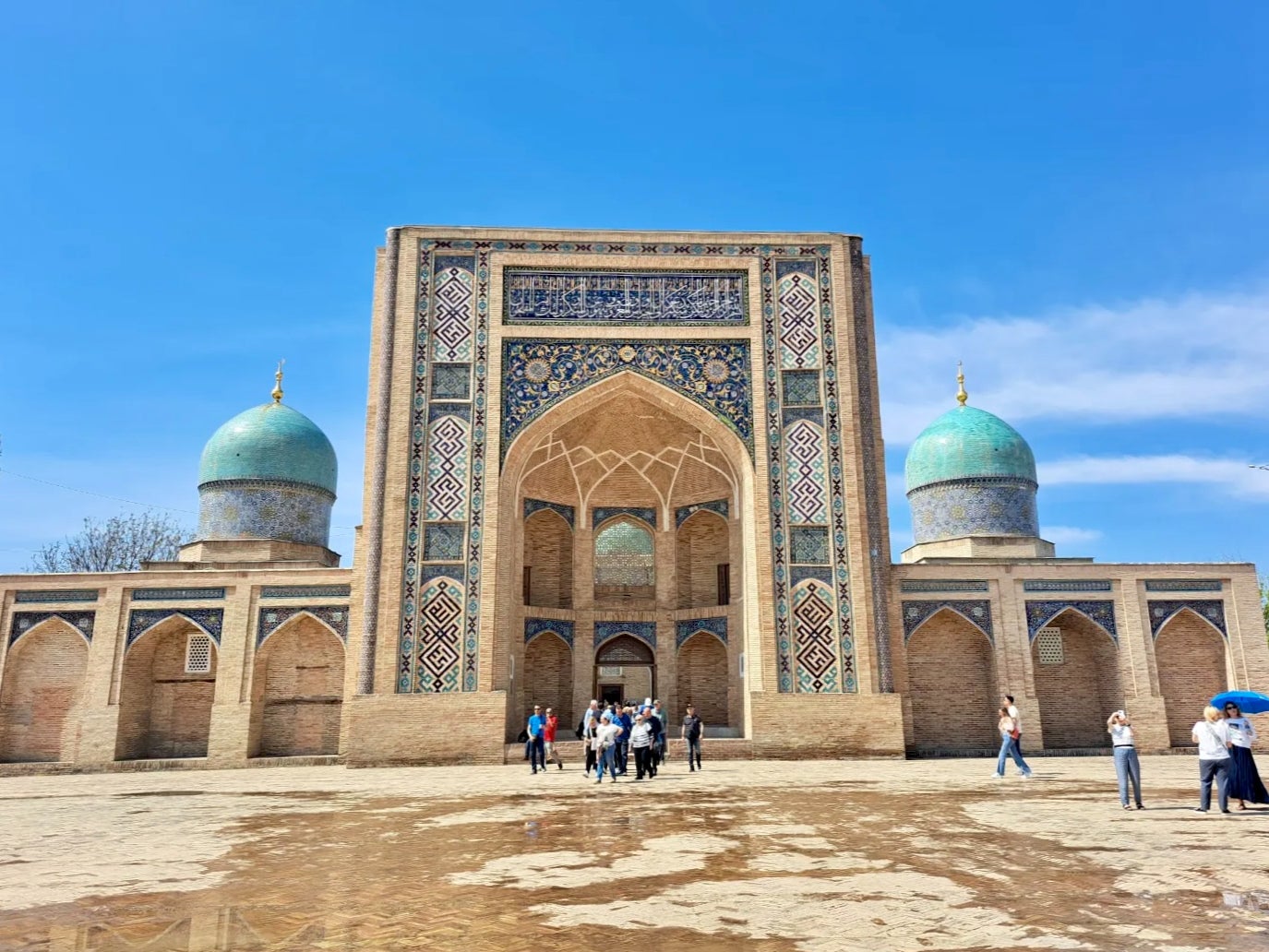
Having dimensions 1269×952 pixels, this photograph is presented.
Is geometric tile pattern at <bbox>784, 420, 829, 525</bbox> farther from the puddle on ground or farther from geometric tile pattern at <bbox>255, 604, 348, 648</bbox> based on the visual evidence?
the puddle on ground

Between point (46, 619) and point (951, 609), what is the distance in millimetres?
13756

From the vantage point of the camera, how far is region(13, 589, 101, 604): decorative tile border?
1434 cm

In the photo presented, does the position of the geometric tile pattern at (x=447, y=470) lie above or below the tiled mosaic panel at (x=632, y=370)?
below

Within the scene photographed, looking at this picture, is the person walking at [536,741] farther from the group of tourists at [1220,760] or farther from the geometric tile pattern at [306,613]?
the group of tourists at [1220,760]

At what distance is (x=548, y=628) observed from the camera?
16344 millimetres

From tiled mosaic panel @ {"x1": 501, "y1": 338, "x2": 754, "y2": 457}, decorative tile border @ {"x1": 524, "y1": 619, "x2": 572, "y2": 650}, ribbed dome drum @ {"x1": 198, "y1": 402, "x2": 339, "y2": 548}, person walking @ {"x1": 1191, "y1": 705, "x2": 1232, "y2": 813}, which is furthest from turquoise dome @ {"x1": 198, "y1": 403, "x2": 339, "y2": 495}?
person walking @ {"x1": 1191, "y1": 705, "x2": 1232, "y2": 813}

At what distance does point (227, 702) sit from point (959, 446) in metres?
14.0

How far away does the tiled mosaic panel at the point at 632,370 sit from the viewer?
14.1 m

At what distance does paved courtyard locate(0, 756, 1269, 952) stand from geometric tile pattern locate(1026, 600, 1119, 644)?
6.64 m

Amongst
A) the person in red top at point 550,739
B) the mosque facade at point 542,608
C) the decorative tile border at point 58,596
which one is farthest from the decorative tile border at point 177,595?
the person in red top at point 550,739

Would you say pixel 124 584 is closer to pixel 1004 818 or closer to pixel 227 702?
pixel 227 702

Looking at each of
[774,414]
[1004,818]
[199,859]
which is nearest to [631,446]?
[774,414]

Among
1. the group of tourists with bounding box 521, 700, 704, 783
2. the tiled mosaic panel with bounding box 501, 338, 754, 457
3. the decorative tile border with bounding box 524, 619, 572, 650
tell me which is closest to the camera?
the group of tourists with bounding box 521, 700, 704, 783

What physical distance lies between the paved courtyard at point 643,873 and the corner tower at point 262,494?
10088mm
